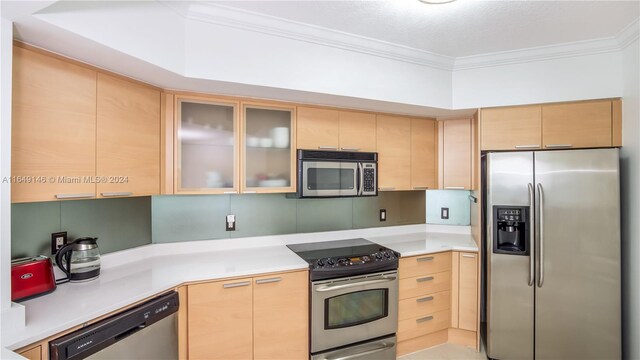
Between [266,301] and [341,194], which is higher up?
[341,194]

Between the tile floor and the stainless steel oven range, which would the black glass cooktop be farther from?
the tile floor

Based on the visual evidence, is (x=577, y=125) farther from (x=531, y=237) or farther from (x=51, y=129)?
(x=51, y=129)

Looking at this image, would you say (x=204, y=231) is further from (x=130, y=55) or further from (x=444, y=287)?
(x=444, y=287)

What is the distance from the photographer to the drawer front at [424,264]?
2.41 m

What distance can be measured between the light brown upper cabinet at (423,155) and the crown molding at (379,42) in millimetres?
582

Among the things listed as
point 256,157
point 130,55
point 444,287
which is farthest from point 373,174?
point 130,55

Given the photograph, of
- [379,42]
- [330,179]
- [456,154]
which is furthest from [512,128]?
[330,179]

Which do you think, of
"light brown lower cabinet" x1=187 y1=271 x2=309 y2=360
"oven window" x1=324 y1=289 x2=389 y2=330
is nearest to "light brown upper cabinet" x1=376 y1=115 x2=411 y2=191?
"oven window" x1=324 y1=289 x2=389 y2=330

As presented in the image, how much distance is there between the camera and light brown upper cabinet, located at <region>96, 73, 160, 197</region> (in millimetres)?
1682

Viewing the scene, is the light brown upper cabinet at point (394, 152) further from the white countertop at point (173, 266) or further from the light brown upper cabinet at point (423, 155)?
the white countertop at point (173, 266)

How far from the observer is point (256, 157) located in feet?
7.49

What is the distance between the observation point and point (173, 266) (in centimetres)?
197

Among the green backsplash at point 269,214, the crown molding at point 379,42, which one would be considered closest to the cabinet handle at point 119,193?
the green backsplash at point 269,214

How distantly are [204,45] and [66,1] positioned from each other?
27.2 inches
